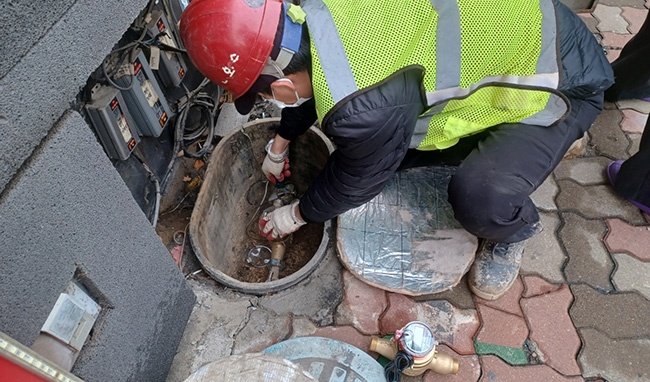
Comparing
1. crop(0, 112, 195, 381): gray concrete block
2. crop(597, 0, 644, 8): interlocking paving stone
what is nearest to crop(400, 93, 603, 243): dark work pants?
crop(0, 112, 195, 381): gray concrete block

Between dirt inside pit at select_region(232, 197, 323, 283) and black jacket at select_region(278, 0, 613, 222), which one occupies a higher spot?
black jacket at select_region(278, 0, 613, 222)

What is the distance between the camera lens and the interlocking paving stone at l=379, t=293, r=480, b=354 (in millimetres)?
2051

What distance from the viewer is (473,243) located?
2248 mm

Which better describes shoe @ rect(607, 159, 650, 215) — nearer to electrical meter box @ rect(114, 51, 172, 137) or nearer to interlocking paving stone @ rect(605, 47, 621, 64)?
interlocking paving stone @ rect(605, 47, 621, 64)

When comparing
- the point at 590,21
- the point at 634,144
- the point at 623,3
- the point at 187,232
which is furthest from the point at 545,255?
the point at 623,3

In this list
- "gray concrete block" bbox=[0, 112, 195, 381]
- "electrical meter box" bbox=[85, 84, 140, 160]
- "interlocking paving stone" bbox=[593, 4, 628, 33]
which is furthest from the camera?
"interlocking paving stone" bbox=[593, 4, 628, 33]

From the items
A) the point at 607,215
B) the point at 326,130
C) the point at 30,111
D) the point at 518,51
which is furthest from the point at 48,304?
the point at 607,215

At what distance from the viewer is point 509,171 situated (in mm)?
1924

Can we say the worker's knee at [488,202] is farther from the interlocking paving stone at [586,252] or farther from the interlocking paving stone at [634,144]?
the interlocking paving stone at [634,144]

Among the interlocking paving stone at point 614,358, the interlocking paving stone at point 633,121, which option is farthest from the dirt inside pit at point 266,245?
the interlocking paving stone at point 633,121

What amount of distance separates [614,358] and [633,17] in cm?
290

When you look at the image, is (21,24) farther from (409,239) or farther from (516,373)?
(516,373)

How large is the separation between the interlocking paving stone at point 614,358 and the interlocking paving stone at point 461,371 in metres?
0.47

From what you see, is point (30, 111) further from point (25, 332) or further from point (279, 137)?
point (279, 137)
